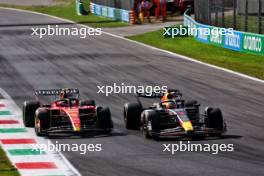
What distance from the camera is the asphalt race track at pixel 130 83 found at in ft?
58.2

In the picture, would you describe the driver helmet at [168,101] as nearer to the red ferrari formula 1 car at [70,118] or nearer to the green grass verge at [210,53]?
the red ferrari formula 1 car at [70,118]

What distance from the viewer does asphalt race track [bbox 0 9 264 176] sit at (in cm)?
1775

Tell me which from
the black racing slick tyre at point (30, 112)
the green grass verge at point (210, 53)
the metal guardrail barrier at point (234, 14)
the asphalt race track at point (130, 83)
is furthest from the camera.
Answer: the metal guardrail barrier at point (234, 14)

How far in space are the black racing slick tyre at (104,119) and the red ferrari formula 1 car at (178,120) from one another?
790 mm

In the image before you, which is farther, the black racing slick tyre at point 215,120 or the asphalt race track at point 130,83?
the black racing slick tyre at point 215,120

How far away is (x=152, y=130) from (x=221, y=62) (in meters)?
18.9

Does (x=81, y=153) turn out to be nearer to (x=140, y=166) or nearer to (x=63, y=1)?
(x=140, y=166)

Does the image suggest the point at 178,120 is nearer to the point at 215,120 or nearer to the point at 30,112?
the point at 215,120

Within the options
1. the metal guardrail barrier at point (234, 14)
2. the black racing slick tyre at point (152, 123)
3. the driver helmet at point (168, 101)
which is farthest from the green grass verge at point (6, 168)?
the metal guardrail barrier at point (234, 14)

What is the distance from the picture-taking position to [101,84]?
3200 cm

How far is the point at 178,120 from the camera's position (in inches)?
808

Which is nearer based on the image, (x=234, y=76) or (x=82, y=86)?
(x=82, y=86)

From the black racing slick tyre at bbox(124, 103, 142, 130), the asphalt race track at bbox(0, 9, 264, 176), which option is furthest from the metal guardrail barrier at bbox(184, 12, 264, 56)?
the black racing slick tyre at bbox(124, 103, 142, 130)

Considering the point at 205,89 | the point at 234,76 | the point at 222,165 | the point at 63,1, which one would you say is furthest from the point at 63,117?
the point at 63,1
